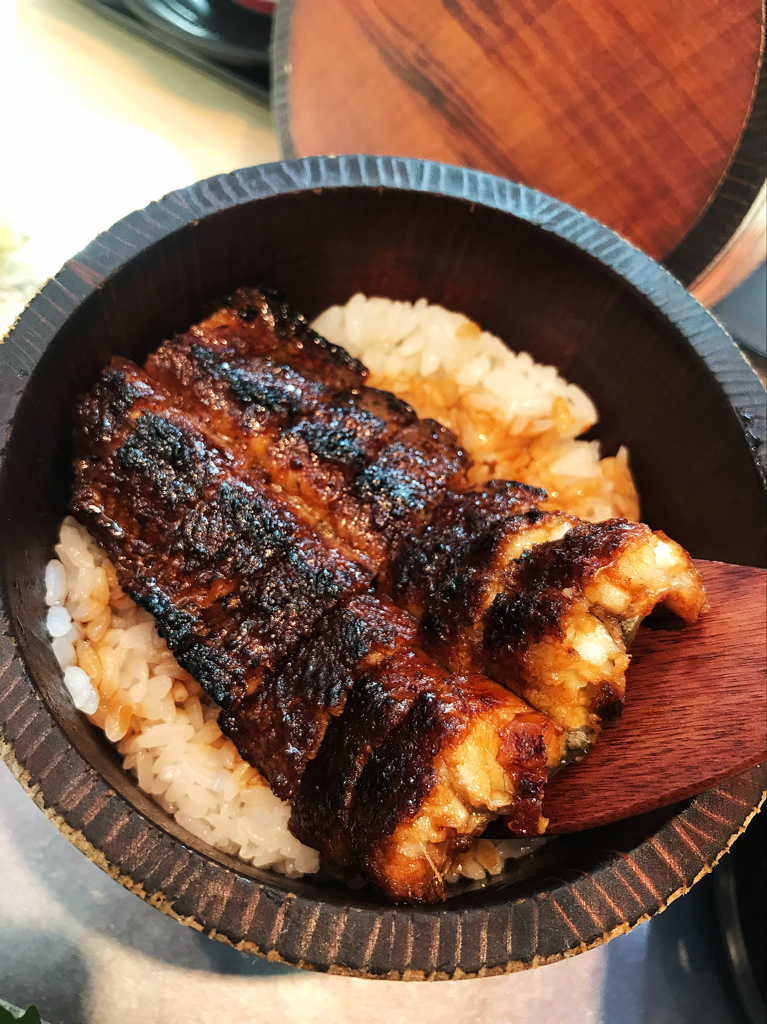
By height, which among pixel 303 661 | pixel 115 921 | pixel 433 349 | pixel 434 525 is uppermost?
pixel 433 349

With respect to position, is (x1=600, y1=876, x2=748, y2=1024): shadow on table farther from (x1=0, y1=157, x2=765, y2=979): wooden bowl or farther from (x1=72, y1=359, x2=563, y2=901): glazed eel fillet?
(x1=72, y1=359, x2=563, y2=901): glazed eel fillet

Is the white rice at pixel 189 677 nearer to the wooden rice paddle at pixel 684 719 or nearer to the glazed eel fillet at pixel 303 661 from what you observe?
the glazed eel fillet at pixel 303 661

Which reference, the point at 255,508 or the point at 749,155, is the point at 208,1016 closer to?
the point at 255,508

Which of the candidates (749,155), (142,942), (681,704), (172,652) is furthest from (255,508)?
(749,155)

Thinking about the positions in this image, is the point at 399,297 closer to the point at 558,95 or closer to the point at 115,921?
the point at 558,95

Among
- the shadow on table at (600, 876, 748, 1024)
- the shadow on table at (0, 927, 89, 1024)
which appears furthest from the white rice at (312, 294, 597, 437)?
the shadow on table at (0, 927, 89, 1024)

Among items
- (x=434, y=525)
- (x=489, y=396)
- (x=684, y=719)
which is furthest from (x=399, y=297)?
(x=684, y=719)

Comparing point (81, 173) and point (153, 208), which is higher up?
point (153, 208)

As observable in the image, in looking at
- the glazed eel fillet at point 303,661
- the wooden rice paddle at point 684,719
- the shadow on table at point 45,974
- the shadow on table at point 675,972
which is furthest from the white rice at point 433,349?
the shadow on table at point 45,974
